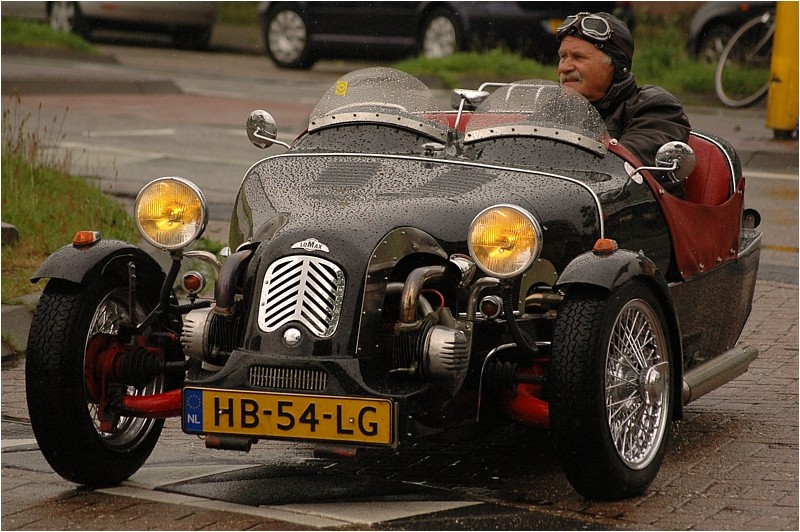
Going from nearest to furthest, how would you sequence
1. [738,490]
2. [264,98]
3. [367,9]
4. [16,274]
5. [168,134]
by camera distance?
[738,490]
[16,274]
[168,134]
[264,98]
[367,9]

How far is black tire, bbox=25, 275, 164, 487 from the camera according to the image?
517 cm

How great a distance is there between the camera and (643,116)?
252 inches

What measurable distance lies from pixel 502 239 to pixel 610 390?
0.62 metres

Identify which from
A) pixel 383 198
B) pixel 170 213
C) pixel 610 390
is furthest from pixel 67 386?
pixel 610 390

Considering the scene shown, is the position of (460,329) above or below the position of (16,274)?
above

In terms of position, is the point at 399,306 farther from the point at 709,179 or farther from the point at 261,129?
the point at 709,179

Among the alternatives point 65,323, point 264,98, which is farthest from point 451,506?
point 264,98

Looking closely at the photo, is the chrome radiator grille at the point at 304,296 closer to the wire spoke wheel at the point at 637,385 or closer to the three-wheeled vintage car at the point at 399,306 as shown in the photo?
the three-wheeled vintage car at the point at 399,306

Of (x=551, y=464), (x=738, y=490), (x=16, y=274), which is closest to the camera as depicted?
(x=738, y=490)

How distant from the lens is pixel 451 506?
5090 millimetres

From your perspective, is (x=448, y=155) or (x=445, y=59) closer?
(x=448, y=155)

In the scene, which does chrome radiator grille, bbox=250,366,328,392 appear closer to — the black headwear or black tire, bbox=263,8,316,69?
the black headwear

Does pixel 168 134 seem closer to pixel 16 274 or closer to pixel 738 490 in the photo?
pixel 16 274

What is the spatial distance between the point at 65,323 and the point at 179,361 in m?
0.44
